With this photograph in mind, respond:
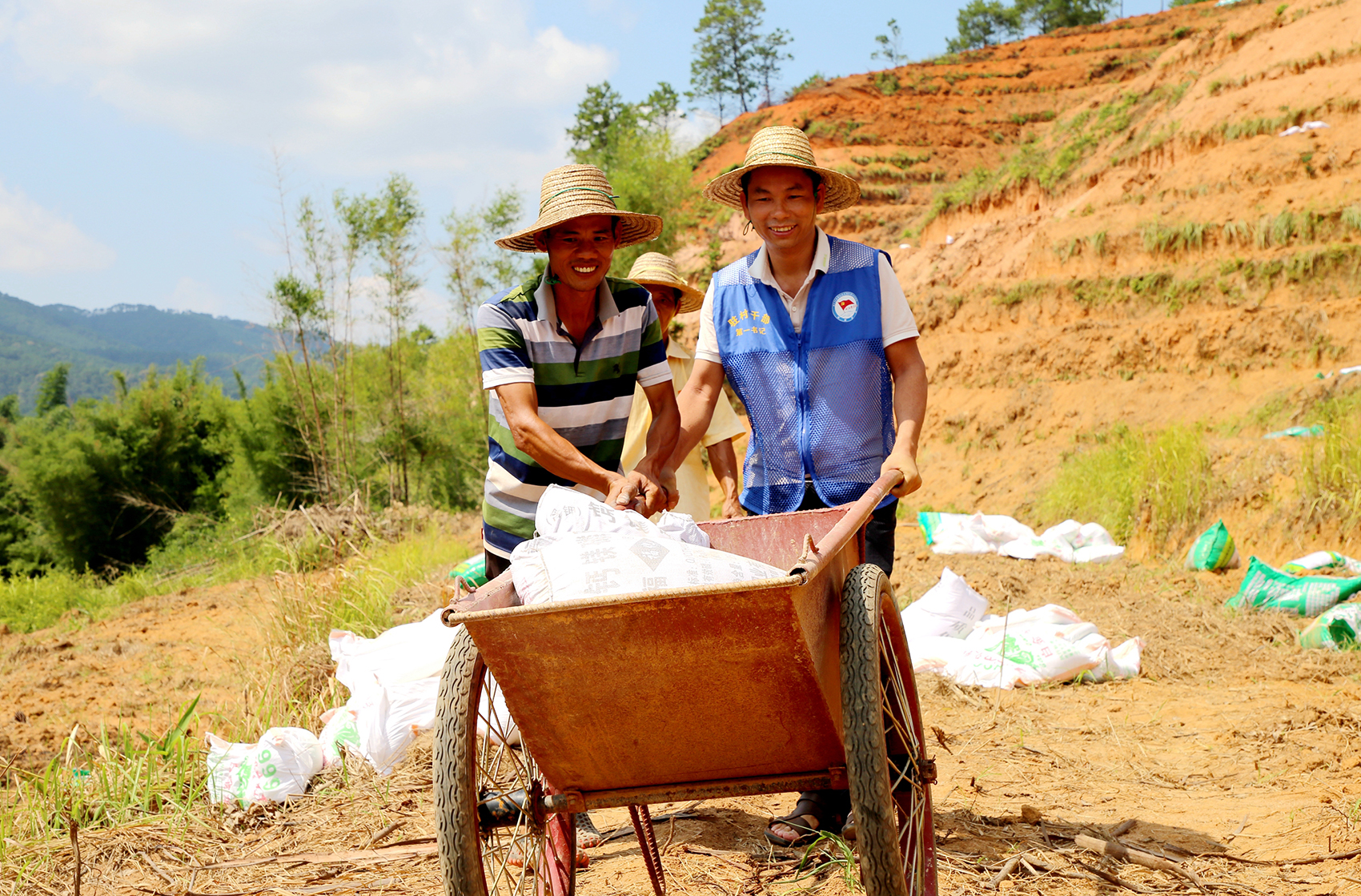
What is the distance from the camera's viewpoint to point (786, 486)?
3061 mm

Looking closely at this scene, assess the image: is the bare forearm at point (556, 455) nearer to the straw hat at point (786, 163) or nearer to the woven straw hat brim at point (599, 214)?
the woven straw hat brim at point (599, 214)

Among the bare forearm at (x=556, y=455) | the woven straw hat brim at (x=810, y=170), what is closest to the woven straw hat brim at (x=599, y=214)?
the woven straw hat brim at (x=810, y=170)

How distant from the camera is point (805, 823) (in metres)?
2.87

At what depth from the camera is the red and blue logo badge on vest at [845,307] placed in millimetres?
2965

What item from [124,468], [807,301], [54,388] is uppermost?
[54,388]

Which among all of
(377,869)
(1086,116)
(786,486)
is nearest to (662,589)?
(786,486)

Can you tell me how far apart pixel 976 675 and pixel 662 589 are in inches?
137

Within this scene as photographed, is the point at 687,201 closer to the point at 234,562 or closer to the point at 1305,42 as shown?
the point at 1305,42

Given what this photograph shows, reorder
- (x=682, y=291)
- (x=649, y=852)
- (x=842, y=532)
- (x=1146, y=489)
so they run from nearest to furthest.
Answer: (x=842, y=532) < (x=649, y=852) < (x=682, y=291) < (x=1146, y=489)

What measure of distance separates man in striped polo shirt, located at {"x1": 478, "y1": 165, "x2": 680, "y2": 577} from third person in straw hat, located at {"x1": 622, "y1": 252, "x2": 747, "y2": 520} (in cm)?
82

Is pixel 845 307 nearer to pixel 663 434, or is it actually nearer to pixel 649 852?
pixel 663 434

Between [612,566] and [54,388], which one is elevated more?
[54,388]

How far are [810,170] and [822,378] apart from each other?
1.96ft

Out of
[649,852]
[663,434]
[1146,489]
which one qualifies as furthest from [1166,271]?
[649,852]
